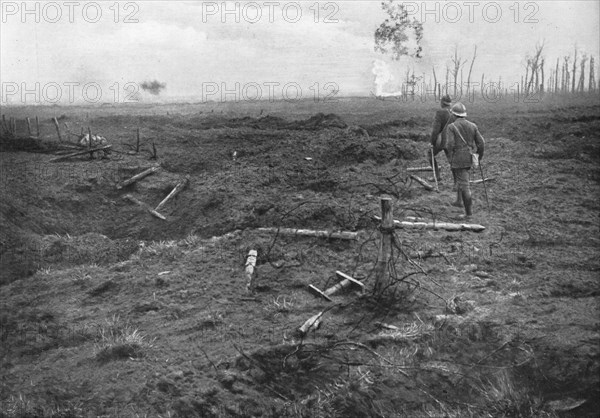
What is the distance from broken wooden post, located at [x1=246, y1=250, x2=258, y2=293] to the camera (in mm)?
5917

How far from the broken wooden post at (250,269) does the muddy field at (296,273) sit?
0.24 feet

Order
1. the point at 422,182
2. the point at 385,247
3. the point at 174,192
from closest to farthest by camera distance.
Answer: the point at 385,247
the point at 422,182
the point at 174,192

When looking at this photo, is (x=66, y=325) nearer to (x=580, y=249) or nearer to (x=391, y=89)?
(x=391, y=89)

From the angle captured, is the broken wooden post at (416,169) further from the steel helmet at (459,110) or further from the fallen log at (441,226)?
the fallen log at (441,226)

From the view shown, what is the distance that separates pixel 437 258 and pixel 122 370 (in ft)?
11.2

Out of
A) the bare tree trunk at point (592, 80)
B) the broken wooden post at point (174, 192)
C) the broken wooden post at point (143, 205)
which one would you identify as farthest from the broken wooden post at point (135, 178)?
the bare tree trunk at point (592, 80)

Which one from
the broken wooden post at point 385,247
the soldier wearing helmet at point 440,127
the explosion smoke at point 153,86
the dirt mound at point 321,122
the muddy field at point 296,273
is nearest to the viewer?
the muddy field at point 296,273

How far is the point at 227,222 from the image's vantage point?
24.9 feet

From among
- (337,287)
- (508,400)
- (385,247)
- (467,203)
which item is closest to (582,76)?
(467,203)

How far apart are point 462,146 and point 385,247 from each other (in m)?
2.36

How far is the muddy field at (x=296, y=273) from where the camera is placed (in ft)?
15.0

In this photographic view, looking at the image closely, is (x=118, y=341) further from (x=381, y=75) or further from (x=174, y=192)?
(x=381, y=75)

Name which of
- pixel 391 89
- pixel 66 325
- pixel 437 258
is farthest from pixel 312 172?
pixel 66 325

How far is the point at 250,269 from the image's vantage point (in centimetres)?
615
